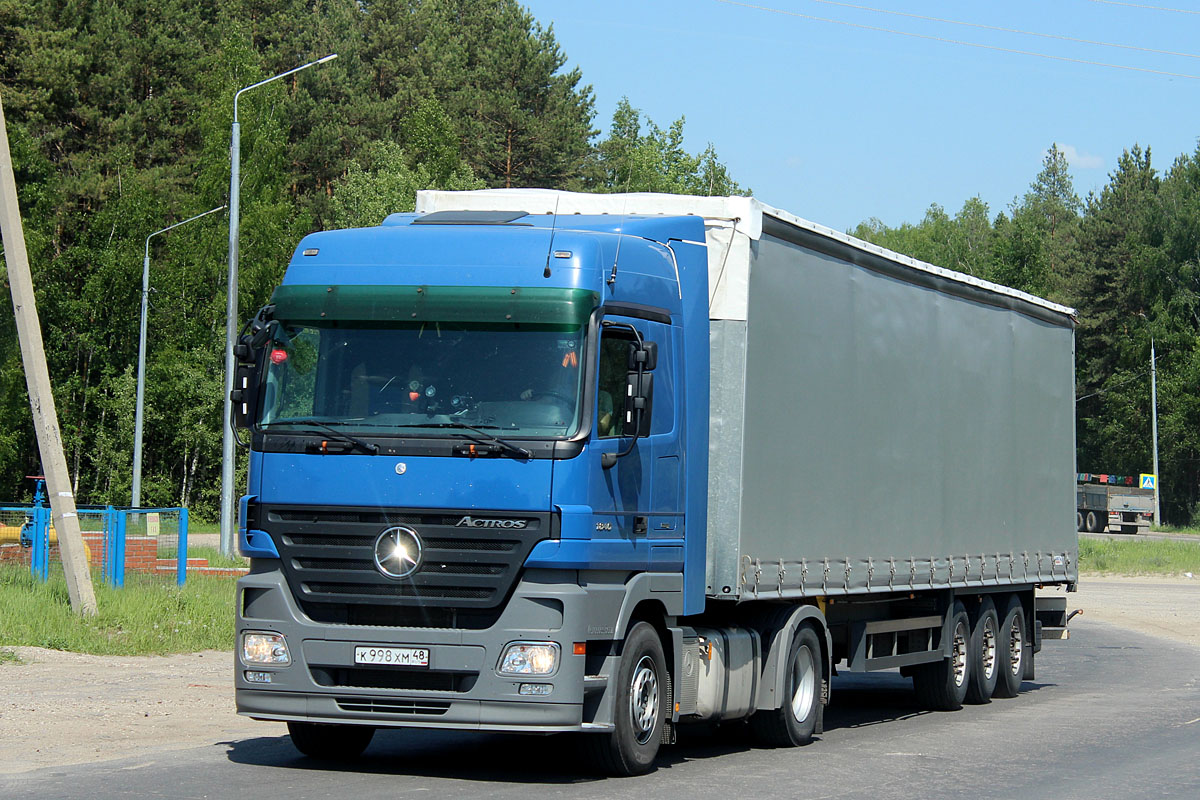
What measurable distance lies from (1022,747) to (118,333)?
55.4 meters

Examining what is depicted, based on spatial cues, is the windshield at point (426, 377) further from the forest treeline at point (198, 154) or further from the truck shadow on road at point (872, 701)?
the forest treeline at point (198, 154)

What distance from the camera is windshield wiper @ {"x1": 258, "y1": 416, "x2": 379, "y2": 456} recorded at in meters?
9.84

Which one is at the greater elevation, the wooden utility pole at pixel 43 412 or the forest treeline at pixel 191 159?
the forest treeline at pixel 191 159

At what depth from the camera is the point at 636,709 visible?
1036cm

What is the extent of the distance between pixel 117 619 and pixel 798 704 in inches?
390

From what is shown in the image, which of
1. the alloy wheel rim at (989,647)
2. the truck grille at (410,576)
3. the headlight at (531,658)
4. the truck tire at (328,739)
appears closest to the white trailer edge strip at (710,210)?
the truck grille at (410,576)

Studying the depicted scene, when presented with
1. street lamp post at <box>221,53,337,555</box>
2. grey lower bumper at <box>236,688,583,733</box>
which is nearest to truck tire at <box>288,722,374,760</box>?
grey lower bumper at <box>236,688,583,733</box>

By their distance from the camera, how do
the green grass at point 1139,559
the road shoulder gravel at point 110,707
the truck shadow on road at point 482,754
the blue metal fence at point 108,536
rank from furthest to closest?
the green grass at point 1139,559 → the blue metal fence at point 108,536 → the road shoulder gravel at point 110,707 → the truck shadow on road at point 482,754

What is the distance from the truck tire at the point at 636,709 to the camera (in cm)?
1009

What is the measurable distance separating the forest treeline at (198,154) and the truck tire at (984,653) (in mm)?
36293

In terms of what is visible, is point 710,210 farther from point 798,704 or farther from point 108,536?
point 108,536

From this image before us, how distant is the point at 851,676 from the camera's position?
20.0m

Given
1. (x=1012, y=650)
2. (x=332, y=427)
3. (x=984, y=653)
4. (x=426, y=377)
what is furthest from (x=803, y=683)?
(x=1012, y=650)

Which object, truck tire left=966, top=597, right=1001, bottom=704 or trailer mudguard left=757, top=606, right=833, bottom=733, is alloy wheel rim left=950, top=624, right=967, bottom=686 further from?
trailer mudguard left=757, top=606, right=833, bottom=733
